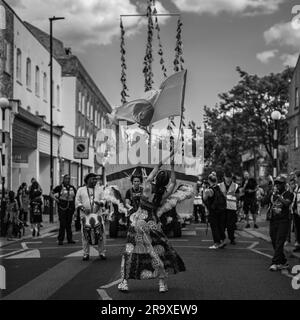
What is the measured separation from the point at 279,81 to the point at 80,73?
49.2ft

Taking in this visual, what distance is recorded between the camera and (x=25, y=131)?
30812 millimetres

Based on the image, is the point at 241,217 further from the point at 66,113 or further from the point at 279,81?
the point at 279,81

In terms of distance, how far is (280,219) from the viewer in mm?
11281

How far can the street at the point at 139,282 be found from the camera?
8555 mm

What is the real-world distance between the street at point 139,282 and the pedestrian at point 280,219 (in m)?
0.31

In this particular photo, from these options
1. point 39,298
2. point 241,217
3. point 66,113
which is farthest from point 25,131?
point 39,298

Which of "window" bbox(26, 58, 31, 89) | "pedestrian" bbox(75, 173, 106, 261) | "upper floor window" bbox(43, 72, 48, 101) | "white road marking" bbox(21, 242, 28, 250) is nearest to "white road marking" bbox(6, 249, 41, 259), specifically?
"white road marking" bbox(21, 242, 28, 250)

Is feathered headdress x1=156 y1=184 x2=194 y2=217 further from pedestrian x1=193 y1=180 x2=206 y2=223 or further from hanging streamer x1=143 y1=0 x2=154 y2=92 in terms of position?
pedestrian x1=193 y1=180 x2=206 y2=223

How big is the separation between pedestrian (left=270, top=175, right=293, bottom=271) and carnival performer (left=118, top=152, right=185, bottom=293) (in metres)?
3.04

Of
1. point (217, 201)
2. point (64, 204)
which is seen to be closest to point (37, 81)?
point (64, 204)

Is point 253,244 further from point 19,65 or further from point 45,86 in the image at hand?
point 45,86

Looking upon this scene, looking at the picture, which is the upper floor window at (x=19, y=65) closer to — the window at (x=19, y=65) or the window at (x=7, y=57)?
the window at (x=19, y=65)

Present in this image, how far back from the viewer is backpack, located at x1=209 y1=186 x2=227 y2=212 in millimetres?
15125

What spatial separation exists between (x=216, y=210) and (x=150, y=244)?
263 inches
